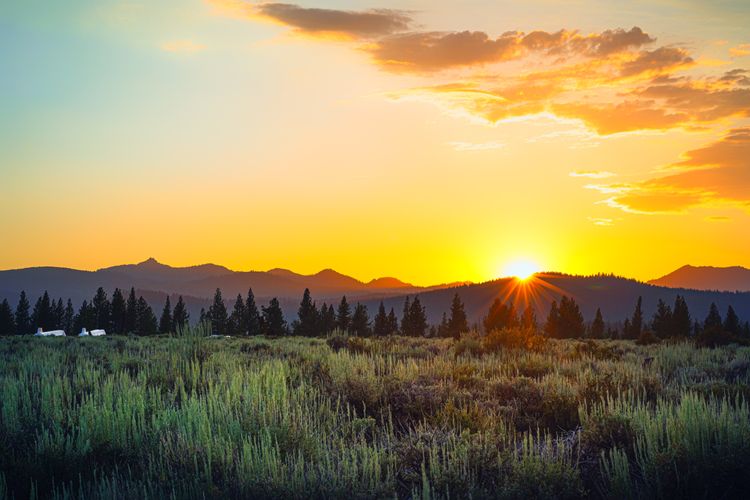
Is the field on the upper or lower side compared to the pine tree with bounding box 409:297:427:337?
upper

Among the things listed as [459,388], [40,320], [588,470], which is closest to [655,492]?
[588,470]

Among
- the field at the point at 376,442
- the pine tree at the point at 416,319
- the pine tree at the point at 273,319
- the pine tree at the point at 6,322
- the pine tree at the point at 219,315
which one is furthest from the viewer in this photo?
the pine tree at the point at 416,319

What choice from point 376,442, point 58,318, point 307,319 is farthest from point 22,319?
point 376,442

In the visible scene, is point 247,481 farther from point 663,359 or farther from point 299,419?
point 663,359

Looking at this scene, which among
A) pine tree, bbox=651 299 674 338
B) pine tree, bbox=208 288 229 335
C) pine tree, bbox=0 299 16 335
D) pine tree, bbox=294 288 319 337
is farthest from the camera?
pine tree, bbox=208 288 229 335

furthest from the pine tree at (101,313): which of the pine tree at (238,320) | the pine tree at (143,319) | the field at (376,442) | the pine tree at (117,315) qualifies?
the field at (376,442)

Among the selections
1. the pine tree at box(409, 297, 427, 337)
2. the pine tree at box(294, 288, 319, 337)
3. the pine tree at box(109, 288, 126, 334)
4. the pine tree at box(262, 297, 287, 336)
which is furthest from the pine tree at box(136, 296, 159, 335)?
the pine tree at box(409, 297, 427, 337)

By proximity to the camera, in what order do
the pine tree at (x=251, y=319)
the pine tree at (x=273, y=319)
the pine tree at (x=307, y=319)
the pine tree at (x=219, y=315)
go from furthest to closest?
the pine tree at (x=219, y=315), the pine tree at (x=251, y=319), the pine tree at (x=307, y=319), the pine tree at (x=273, y=319)

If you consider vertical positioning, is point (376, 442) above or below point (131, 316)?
above

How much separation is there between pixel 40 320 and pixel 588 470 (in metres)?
108

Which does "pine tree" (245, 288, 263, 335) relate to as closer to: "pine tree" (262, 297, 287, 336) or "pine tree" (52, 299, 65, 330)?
"pine tree" (262, 297, 287, 336)

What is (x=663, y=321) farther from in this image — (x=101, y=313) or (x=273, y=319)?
(x=101, y=313)

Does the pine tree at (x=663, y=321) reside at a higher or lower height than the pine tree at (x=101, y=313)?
lower

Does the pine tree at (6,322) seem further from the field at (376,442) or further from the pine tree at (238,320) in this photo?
the field at (376,442)
